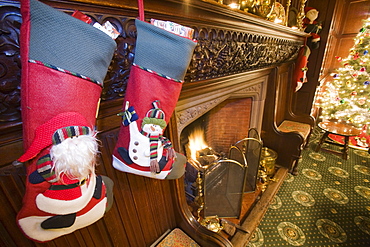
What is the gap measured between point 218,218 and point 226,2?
1.39 m

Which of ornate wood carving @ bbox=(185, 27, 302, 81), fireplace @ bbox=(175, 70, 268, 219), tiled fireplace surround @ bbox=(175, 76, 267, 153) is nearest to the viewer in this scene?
ornate wood carving @ bbox=(185, 27, 302, 81)

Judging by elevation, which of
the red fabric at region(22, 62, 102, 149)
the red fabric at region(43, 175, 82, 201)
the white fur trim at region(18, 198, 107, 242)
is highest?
the red fabric at region(22, 62, 102, 149)

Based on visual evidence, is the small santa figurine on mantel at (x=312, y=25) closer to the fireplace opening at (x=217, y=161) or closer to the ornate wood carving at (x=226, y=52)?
the ornate wood carving at (x=226, y=52)

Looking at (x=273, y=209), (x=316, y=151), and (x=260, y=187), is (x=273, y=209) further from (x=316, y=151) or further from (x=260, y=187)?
(x=316, y=151)

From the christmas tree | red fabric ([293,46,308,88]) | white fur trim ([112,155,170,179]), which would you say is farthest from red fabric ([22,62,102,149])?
the christmas tree

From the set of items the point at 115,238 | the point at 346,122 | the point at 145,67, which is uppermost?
the point at 145,67

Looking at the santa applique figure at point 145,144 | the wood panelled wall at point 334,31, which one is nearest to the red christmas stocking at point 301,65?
the wood panelled wall at point 334,31

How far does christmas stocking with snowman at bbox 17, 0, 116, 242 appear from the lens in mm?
328

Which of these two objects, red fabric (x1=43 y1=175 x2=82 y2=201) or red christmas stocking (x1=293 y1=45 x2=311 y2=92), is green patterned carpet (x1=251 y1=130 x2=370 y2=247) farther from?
red fabric (x1=43 y1=175 x2=82 y2=201)

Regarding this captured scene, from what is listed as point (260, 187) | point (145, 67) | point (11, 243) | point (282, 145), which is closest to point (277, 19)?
point (282, 145)

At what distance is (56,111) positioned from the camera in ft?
1.16

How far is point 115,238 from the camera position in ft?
2.31

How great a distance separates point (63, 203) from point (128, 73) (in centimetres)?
39

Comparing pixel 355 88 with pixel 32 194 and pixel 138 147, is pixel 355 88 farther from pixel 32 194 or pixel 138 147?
pixel 32 194
